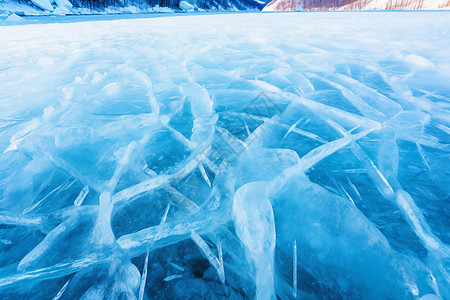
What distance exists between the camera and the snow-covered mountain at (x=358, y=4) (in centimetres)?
2959

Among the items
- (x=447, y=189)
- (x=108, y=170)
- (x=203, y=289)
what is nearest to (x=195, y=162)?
(x=108, y=170)

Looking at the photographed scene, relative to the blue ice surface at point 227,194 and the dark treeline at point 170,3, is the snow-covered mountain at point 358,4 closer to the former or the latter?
the dark treeline at point 170,3

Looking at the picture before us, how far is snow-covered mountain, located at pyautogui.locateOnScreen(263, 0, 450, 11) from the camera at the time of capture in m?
29.6

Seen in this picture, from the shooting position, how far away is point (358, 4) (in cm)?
4012

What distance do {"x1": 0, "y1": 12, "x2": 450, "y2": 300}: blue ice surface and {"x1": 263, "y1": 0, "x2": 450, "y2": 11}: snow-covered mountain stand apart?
46.3m

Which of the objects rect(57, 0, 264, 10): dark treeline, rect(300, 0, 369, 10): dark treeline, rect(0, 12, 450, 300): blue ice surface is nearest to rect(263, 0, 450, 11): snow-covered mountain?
rect(300, 0, 369, 10): dark treeline

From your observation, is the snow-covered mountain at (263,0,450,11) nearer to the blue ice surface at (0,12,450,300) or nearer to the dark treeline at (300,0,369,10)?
the dark treeline at (300,0,369,10)

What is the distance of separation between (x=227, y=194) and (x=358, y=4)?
5840 centimetres

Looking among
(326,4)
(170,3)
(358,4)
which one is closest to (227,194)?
(170,3)

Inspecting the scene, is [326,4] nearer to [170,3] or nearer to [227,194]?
[170,3]

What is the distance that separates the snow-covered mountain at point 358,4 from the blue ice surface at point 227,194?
4632 cm

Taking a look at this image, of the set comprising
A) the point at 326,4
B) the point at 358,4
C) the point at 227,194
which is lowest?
the point at 227,194

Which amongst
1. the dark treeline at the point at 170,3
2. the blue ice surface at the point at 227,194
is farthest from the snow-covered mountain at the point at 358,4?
the blue ice surface at the point at 227,194

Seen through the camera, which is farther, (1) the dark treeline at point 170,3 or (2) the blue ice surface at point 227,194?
(1) the dark treeline at point 170,3
